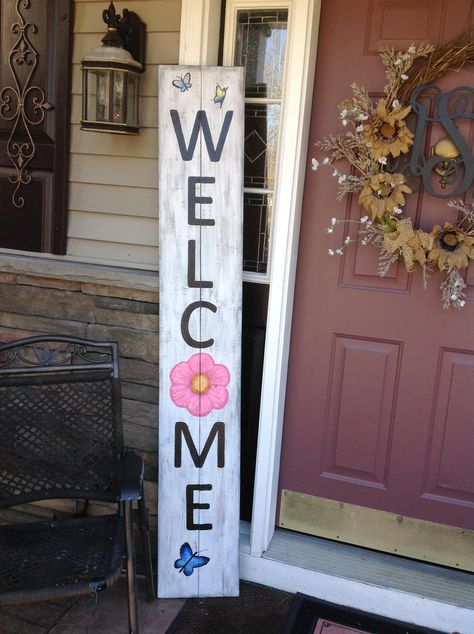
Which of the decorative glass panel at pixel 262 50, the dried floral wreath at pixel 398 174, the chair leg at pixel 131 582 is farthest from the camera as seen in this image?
the decorative glass panel at pixel 262 50

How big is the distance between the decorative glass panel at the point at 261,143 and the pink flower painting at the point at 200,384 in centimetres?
76

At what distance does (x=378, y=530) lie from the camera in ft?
8.59

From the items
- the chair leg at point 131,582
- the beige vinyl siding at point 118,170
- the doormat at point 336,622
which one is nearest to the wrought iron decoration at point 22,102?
the beige vinyl siding at point 118,170

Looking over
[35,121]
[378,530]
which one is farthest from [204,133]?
[378,530]

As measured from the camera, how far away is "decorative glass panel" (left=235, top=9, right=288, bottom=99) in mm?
2443

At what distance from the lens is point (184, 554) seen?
2.51 metres

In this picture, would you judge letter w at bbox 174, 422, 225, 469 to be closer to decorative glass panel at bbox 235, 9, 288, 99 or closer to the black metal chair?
the black metal chair

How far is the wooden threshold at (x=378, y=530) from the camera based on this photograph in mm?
2520

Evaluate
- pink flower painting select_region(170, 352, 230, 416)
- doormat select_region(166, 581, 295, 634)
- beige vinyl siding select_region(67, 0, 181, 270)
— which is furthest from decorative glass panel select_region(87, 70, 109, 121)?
doormat select_region(166, 581, 295, 634)

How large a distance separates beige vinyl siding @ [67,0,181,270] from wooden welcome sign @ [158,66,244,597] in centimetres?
22

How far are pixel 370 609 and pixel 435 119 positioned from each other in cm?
191

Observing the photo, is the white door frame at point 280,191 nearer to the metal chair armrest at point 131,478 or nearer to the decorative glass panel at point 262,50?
the decorative glass panel at point 262,50

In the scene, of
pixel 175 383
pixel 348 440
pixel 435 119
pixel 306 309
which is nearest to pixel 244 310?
pixel 306 309

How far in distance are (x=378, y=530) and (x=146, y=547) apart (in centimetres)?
97
